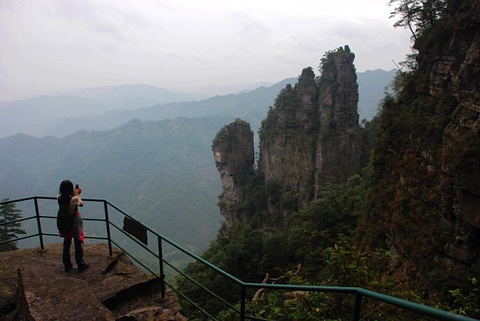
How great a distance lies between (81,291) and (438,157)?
11052mm

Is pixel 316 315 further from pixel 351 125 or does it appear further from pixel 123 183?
pixel 123 183

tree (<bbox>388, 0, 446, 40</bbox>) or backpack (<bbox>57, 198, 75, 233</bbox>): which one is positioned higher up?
tree (<bbox>388, 0, 446, 40</bbox>)

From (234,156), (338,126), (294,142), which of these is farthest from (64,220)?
(234,156)

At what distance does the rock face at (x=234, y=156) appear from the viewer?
46.2m

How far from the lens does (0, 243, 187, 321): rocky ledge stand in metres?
3.53

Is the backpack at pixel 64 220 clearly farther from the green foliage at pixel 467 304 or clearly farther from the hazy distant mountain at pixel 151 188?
the hazy distant mountain at pixel 151 188

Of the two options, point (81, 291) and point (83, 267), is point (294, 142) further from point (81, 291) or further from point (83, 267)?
point (81, 291)

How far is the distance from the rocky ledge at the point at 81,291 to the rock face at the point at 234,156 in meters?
41.1

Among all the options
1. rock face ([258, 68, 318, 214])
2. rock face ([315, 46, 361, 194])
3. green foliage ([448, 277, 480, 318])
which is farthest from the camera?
rock face ([258, 68, 318, 214])

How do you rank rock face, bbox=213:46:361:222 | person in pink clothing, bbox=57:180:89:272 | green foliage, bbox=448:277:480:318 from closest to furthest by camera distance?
1. green foliage, bbox=448:277:480:318
2. person in pink clothing, bbox=57:180:89:272
3. rock face, bbox=213:46:361:222

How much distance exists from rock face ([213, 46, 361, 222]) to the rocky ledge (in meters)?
32.2

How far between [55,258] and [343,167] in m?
33.9

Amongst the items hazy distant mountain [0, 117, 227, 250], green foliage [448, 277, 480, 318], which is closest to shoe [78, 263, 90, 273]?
green foliage [448, 277, 480, 318]

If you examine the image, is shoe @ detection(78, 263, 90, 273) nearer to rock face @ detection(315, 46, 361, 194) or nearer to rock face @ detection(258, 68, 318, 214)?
rock face @ detection(315, 46, 361, 194)
